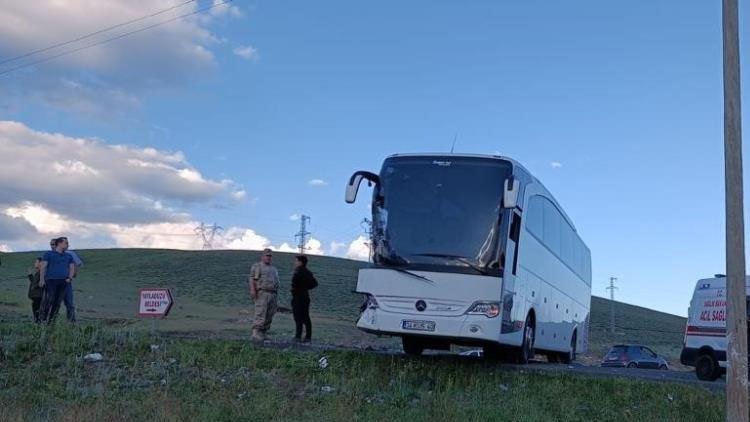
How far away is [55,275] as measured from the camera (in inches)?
706

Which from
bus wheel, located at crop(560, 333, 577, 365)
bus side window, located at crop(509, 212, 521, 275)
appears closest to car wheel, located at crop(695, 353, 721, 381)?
bus wheel, located at crop(560, 333, 577, 365)

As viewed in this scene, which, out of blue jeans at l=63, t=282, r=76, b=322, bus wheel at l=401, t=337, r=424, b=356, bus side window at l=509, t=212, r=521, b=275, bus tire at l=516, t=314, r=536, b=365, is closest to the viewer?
bus side window at l=509, t=212, r=521, b=275

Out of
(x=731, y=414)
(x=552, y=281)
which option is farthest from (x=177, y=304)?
(x=731, y=414)

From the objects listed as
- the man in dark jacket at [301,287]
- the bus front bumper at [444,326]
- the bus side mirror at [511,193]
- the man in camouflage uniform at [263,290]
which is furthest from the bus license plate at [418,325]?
the man in dark jacket at [301,287]

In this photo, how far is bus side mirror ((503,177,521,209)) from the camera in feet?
44.3

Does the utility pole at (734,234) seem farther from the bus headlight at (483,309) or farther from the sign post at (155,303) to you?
the sign post at (155,303)

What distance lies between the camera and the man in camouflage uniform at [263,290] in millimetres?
18531

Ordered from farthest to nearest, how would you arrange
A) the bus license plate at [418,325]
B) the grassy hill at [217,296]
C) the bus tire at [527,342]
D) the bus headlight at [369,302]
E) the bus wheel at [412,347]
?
1. the grassy hill at [217,296]
2. the bus wheel at [412,347]
3. the bus tire at [527,342]
4. the bus headlight at [369,302]
5. the bus license plate at [418,325]

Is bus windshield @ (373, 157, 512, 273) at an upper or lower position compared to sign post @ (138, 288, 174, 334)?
upper

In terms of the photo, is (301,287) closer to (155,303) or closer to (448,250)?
(155,303)

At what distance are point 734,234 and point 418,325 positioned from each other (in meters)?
4.93

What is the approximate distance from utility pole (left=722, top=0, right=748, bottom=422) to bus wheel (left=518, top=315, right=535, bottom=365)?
17.4ft

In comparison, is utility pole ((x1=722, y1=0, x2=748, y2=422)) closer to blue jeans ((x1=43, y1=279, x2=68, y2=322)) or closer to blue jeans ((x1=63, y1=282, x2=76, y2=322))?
blue jeans ((x1=43, y1=279, x2=68, y2=322))

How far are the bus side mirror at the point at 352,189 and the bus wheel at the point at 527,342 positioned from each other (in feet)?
14.0
